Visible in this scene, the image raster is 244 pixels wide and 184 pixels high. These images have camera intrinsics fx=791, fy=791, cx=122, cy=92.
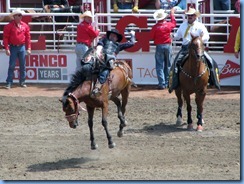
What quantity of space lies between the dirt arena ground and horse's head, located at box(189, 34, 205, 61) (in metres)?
1.36

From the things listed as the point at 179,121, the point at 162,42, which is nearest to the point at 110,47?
the point at 179,121

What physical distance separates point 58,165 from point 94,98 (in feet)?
3.63

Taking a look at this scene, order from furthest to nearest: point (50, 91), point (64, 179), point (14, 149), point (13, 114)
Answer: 1. point (50, 91)
2. point (13, 114)
3. point (14, 149)
4. point (64, 179)

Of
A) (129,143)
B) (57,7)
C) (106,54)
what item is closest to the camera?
(106,54)

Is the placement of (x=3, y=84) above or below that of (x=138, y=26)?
below

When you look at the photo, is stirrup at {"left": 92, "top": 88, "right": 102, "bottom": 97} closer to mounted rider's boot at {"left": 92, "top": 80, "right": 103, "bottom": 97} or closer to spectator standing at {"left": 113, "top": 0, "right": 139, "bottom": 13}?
mounted rider's boot at {"left": 92, "top": 80, "right": 103, "bottom": 97}

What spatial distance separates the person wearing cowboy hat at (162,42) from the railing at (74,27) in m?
0.50

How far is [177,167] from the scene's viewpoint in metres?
10.9

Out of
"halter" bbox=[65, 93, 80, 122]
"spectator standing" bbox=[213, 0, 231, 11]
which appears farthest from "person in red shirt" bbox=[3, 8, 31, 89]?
"halter" bbox=[65, 93, 80, 122]

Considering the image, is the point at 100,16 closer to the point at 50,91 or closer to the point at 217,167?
the point at 50,91

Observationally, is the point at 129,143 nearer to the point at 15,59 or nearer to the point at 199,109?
the point at 199,109

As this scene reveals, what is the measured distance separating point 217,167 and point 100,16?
8198 mm

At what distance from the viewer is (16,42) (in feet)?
58.1

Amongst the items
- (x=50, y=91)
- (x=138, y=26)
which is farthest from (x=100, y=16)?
(x=50, y=91)
